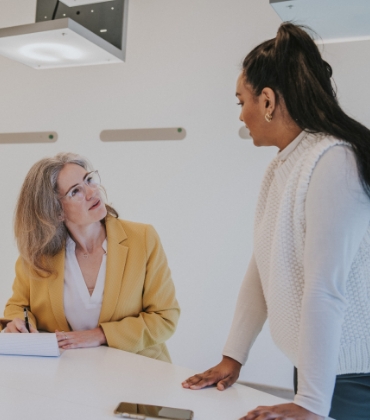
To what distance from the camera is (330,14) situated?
1830 mm

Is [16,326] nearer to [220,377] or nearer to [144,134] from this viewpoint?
[220,377]

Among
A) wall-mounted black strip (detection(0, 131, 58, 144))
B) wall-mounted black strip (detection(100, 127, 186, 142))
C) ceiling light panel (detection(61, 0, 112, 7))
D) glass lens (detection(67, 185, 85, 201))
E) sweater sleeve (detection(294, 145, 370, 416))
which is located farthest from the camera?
wall-mounted black strip (detection(0, 131, 58, 144))

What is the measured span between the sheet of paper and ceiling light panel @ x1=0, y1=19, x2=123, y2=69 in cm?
117

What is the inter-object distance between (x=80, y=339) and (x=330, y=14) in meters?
1.44

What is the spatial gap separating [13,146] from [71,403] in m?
3.69

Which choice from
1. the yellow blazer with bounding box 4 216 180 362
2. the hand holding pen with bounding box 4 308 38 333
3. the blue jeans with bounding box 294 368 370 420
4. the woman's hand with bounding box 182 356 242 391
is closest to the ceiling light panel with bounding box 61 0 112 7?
the yellow blazer with bounding box 4 216 180 362

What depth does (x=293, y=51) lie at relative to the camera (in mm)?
1330

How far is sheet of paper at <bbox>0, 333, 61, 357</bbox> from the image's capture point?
6.20 feet

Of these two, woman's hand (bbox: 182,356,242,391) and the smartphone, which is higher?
woman's hand (bbox: 182,356,242,391)

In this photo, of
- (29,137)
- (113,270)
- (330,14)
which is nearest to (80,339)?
(113,270)

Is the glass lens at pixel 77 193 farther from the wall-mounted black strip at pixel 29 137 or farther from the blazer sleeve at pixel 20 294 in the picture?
the wall-mounted black strip at pixel 29 137

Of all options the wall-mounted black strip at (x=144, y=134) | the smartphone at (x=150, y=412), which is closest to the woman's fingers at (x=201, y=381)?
the smartphone at (x=150, y=412)

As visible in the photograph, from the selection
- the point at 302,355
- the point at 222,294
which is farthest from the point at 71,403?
the point at 222,294

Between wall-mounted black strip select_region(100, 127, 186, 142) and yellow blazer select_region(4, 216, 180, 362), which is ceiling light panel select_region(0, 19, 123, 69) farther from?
wall-mounted black strip select_region(100, 127, 186, 142)
